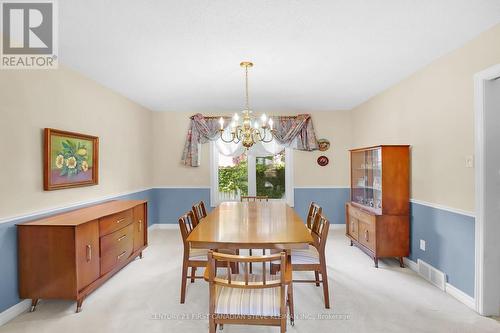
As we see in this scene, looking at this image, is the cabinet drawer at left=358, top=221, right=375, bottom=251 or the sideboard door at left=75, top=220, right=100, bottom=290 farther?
the cabinet drawer at left=358, top=221, right=375, bottom=251

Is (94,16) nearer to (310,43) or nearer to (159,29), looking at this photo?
(159,29)

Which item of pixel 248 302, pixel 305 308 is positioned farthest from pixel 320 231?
pixel 248 302

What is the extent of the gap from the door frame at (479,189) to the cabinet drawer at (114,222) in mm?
3579

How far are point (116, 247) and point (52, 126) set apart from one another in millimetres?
1481

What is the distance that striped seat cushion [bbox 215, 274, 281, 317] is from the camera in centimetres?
158

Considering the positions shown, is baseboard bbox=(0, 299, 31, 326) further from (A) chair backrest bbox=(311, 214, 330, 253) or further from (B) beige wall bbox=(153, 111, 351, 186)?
(B) beige wall bbox=(153, 111, 351, 186)

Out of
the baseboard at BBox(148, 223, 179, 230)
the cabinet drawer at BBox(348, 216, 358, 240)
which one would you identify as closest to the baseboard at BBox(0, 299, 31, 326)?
the baseboard at BBox(148, 223, 179, 230)

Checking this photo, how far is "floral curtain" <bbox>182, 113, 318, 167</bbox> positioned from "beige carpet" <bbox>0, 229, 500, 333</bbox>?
8.32ft

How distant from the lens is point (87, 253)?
2.44m

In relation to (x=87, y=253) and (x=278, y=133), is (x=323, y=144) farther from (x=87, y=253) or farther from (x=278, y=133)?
(x=87, y=253)

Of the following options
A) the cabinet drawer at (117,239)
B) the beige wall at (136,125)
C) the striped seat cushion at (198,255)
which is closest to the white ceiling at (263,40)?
the beige wall at (136,125)

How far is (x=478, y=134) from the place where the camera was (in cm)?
230

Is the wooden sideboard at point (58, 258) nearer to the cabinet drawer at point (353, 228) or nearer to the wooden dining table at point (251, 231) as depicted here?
the wooden dining table at point (251, 231)

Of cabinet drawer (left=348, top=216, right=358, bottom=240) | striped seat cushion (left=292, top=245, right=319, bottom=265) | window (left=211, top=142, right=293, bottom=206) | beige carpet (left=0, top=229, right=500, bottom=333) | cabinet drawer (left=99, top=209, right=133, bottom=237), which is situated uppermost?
window (left=211, top=142, right=293, bottom=206)
